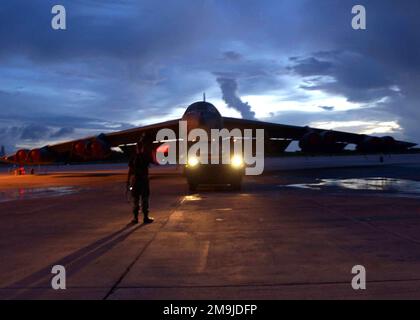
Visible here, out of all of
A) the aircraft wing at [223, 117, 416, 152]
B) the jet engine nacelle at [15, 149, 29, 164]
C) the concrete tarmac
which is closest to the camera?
the concrete tarmac

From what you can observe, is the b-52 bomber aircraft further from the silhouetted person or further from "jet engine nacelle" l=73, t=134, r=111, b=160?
the silhouetted person

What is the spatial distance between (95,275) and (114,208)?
7.67 meters

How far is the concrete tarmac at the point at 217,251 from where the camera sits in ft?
17.7

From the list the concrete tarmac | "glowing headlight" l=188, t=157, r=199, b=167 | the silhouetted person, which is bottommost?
the concrete tarmac

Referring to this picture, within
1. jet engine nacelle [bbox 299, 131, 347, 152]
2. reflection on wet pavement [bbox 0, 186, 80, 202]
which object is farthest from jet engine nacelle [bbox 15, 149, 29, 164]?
jet engine nacelle [bbox 299, 131, 347, 152]

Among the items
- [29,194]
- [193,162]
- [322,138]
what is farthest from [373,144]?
[29,194]

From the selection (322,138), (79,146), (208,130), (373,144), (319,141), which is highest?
(208,130)

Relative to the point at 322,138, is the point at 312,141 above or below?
below

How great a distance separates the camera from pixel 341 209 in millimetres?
12500

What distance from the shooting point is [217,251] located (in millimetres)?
7465

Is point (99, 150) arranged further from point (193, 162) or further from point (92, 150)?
point (193, 162)

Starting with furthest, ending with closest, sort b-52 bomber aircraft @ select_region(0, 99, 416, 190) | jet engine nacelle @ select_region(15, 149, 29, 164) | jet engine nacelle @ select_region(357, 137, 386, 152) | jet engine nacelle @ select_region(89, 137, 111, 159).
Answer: jet engine nacelle @ select_region(15, 149, 29, 164) → jet engine nacelle @ select_region(357, 137, 386, 152) → jet engine nacelle @ select_region(89, 137, 111, 159) → b-52 bomber aircraft @ select_region(0, 99, 416, 190)

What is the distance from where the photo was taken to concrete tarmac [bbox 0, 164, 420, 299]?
212 inches

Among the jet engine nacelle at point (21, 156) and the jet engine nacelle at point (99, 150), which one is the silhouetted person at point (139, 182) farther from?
the jet engine nacelle at point (21, 156)
